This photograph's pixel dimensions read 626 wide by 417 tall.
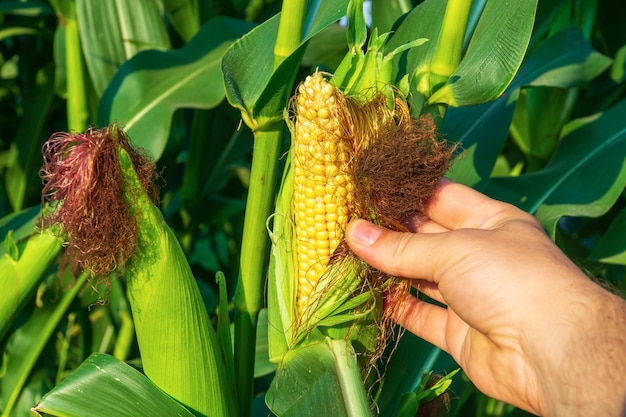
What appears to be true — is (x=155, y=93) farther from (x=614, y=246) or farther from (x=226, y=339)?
(x=614, y=246)

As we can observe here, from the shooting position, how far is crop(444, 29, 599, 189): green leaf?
5.46 feet

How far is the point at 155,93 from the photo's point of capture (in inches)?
70.7

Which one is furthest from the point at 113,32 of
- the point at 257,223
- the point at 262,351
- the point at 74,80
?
the point at 257,223

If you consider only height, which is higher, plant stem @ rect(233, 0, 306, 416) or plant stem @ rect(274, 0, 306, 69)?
plant stem @ rect(274, 0, 306, 69)

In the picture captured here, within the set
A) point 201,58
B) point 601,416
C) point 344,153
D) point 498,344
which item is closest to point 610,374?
point 601,416

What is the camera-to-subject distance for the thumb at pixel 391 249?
110 centimetres

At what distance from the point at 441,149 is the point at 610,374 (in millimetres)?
414

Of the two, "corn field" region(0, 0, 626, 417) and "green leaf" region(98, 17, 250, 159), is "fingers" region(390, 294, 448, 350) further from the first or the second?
"green leaf" region(98, 17, 250, 159)

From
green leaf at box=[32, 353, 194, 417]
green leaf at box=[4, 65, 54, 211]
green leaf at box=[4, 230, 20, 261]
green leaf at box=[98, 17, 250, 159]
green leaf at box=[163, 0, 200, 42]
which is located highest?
green leaf at box=[163, 0, 200, 42]

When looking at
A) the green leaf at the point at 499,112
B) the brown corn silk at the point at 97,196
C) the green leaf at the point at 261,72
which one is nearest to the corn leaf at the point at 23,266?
the brown corn silk at the point at 97,196

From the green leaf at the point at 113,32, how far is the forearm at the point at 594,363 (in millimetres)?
1452

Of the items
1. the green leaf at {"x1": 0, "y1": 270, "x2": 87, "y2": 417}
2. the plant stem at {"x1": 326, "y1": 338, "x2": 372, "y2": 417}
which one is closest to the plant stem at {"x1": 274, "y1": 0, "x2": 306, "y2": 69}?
the plant stem at {"x1": 326, "y1": 338, "x2": 372, "y2": 417}

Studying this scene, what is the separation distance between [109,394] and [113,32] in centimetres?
131

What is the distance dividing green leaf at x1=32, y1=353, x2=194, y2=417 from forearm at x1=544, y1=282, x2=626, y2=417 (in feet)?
1.87
